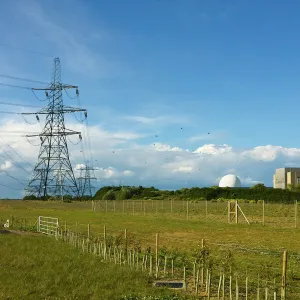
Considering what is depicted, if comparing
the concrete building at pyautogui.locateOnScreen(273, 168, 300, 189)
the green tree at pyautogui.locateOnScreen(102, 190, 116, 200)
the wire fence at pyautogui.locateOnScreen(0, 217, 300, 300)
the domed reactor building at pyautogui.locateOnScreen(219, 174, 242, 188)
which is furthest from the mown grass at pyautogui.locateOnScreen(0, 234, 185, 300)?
the concrete building at pyautogui.locateOnScreen(273, 168, 300, 189)

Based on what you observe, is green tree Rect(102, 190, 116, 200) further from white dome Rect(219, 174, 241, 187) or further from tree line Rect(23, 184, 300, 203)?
white dome Rect(219, 174, 241, 187)

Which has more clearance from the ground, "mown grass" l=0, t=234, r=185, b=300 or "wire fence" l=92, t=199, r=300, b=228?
"wire fence" l=92, t=199, r=300, b=228

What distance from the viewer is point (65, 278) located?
14891 mm

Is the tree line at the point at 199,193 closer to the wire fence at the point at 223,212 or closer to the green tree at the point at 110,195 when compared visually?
the green tree at the point at 110,195

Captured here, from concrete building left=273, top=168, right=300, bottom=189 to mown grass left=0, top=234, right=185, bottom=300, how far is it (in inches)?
4295

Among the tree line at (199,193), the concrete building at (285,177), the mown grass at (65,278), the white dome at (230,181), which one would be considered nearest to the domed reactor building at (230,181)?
the white dome at (230,181)

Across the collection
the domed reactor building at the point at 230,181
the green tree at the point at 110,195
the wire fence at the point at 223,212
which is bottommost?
the wire fence at the point at 223,212

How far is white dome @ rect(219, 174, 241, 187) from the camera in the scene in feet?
345

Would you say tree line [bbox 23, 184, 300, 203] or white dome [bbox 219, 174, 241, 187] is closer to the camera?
tree line [bbox 23, 184, 300, 203]

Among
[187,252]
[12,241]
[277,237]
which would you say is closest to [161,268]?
[187,252]

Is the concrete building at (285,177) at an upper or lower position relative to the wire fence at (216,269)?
upper

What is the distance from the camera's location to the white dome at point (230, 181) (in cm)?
10512

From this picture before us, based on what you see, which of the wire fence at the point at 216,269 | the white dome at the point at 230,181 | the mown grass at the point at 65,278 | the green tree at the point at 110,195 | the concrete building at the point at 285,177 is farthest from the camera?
the concrete building at the point at 285,177

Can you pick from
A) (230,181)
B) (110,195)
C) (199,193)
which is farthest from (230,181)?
(110,195)
